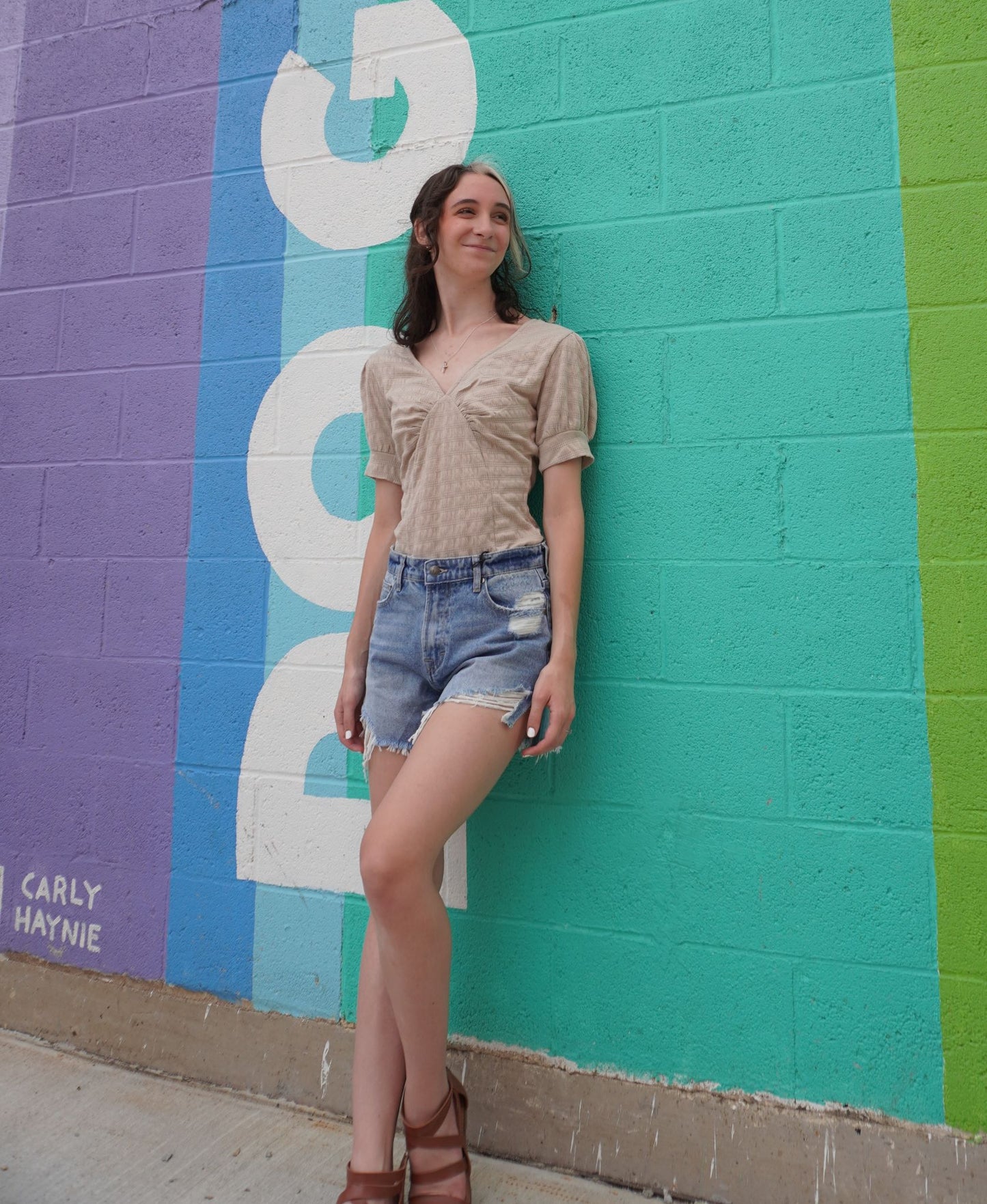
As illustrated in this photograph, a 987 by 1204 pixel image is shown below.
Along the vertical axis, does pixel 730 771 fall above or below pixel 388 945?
above

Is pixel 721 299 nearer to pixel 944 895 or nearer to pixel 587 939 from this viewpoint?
pixel 944 895

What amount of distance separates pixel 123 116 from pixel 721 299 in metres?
1.86

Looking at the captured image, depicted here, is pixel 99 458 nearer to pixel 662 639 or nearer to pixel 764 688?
pixel 662 639

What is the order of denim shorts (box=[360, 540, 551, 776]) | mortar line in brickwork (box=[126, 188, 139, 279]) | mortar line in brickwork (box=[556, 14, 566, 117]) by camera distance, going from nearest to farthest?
1. denim shorts (box=[360, 540, 551, 776])
2. mortar line in brickwork (box=[556, 14, 566, 117])
3. mortar line in brickwork (box=[126, 188, 139, 279])

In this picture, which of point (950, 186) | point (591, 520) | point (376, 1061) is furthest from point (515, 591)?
point (950, 186)

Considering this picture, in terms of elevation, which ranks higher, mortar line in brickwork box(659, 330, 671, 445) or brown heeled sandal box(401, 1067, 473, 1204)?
mortar line in brickwork box(659, 330, 671, 445)

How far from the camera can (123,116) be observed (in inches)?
94.7

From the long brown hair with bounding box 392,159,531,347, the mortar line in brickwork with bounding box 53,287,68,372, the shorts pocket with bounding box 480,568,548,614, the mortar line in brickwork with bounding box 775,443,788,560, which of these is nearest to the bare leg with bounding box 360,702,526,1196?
the shorts pocket with bounding box 480,568,548,614

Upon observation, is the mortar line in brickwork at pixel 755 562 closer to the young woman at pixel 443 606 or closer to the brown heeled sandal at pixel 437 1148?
the young woman at pixel 443 606

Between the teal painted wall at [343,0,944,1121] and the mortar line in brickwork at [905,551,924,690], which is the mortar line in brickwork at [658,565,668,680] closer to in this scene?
the teal painted wall at [343,0,944,1121]

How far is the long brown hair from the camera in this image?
6.07ft

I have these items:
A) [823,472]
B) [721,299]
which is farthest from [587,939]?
[721,299]

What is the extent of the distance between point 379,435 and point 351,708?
63cm

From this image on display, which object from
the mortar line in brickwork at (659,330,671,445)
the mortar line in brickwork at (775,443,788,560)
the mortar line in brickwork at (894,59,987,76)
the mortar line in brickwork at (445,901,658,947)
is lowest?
the mortar line in brickwork at (445,901,658,947)
